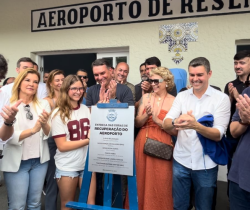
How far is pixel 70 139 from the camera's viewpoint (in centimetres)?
242

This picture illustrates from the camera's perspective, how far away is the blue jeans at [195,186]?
2.20 m

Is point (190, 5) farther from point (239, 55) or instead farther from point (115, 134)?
point (115, 134)

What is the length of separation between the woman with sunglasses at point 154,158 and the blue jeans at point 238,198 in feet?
2.47

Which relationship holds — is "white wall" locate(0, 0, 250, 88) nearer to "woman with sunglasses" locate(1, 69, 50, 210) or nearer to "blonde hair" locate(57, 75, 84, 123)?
"blonde hair" locate(57, 75, 84, 123)

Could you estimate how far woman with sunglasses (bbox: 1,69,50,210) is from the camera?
224 centimetres

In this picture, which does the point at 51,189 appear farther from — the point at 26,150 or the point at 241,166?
the point at 241,166

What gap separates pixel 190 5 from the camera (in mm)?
4438

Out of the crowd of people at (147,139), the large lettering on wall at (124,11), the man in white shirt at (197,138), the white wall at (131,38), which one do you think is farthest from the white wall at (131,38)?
the man in white shirt at (197,138)

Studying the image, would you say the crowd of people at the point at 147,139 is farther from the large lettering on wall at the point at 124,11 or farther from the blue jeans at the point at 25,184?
the large lettering on wall at the point at 124,11

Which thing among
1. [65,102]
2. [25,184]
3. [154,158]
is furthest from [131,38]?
[25,184]

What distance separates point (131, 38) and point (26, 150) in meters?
3.31

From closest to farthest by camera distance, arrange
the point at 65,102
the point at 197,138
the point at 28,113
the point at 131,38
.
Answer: the point at 197,138 < the point at 28,113 < the point at 65,102 < the point at 131,38

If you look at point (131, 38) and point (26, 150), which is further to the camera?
point (131, 38)

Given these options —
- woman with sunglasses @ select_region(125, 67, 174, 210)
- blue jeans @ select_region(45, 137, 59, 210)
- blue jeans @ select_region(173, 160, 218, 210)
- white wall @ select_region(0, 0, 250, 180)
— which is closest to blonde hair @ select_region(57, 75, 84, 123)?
blue jeans @ select_region(45, 137, 59, 210)
